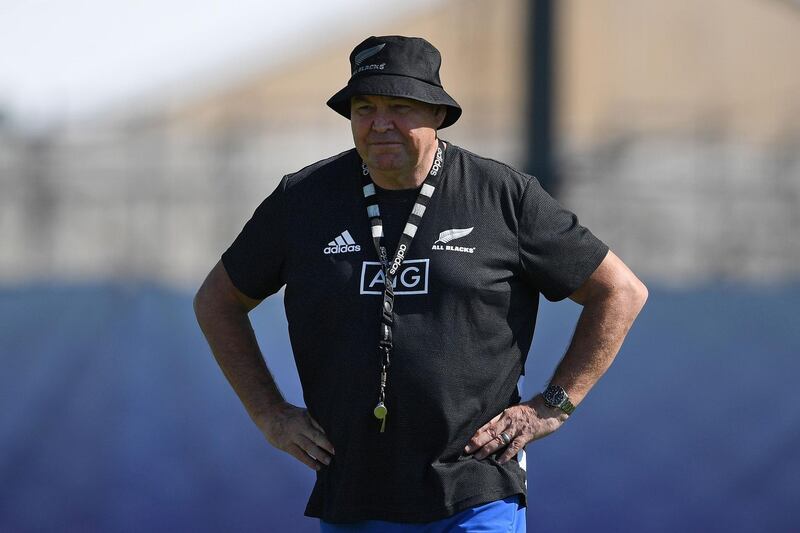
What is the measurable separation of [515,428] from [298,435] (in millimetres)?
562

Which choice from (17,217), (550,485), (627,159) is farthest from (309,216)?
(627,159)

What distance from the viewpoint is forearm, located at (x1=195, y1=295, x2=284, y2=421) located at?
3.54 m

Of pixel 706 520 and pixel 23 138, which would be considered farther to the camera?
pixel 23 138

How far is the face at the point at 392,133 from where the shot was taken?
321 centimetres

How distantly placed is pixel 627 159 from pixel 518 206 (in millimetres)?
7931

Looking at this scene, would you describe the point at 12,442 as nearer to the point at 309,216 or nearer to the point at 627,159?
the point at 309,216

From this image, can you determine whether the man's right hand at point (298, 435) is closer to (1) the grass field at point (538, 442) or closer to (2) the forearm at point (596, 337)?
(2) the forearm at point (596, 337)

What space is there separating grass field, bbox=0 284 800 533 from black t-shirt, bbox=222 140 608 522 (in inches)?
95.1

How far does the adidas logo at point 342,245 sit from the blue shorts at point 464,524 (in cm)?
68

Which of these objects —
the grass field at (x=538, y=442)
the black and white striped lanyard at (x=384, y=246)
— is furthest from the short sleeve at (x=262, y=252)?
the grass field at (x=538, y=442)

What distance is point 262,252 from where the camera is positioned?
341 centimetres

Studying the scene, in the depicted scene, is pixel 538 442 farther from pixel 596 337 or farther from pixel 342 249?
pixel 342 249

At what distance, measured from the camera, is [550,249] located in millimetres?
3236

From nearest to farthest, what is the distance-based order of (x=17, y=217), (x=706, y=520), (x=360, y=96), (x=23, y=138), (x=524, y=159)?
(x=360, y=96)
(x=706, y=520)
(x=17, y=217)
(x=23, y=138)
(x=524, y=159)
